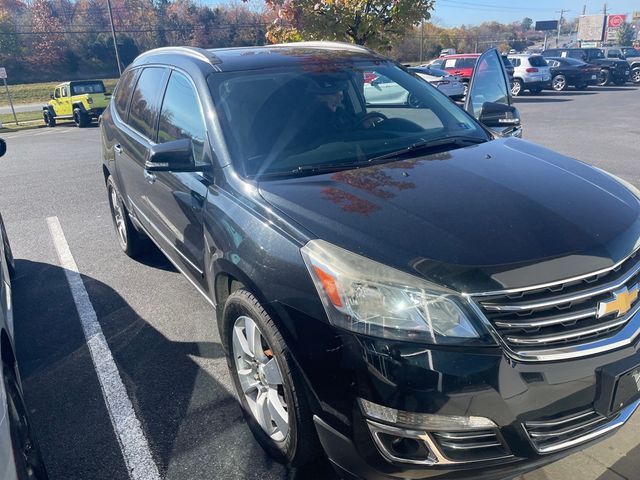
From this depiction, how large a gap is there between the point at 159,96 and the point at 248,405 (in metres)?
2.31

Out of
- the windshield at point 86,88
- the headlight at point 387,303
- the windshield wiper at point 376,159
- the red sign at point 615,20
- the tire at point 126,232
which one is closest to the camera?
the headlight at point 387,303

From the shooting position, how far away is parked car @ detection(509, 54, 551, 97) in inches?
925

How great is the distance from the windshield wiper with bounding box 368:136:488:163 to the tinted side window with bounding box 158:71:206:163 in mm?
1005

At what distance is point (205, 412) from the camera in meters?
2.90

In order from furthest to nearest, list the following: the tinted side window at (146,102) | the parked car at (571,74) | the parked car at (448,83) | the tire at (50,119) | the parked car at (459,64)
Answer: the parked car at (571,74) < the parked car at (459,64) < the tire at (50,119) < the parked car at (448,83) < the tinted side window at (146,102)

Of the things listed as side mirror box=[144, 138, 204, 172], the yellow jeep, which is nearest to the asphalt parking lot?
side mirror box=[144, 138, 204, 172]

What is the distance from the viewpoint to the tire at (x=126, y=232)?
4969 mm

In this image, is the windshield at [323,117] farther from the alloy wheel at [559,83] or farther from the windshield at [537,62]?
the alloy wheel at [559,83]

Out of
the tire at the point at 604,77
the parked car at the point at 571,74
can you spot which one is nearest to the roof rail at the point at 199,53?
the parked car at the point at 571,74

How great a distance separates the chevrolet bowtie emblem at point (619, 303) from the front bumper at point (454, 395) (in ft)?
0.47

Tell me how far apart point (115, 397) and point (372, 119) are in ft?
7.62

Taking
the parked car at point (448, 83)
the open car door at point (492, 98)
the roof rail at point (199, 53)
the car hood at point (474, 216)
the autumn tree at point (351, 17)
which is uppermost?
the autumn tree at point (351, 17)

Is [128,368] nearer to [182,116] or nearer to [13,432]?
[13,432]

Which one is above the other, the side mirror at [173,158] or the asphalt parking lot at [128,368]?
the side mirror at [173,158]
